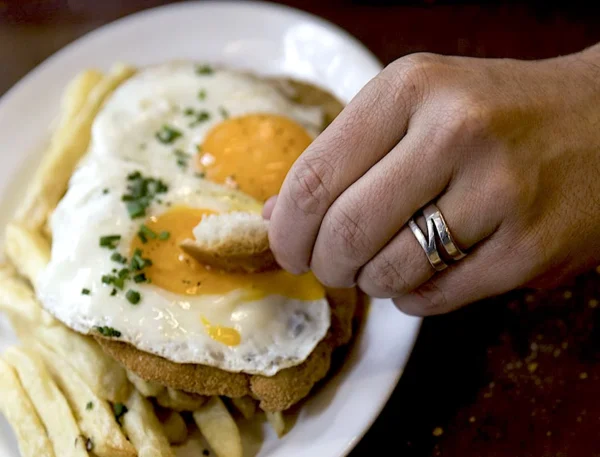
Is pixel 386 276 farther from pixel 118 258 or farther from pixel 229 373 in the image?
pixel 118 258

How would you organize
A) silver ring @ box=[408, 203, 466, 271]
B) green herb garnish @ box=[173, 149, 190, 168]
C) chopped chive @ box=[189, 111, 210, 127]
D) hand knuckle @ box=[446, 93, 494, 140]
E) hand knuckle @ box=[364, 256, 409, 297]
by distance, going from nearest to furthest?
hand knuckle @ box=[446, 93, 494, 140], silver ring @ box=[408, 203, 466, 271], hand knuckle @ box=[364, 256, 409, 297], green herb garnish @ box=[173, 149, 190, 168], chopped chive @ box=[189, 111, 210, 127]

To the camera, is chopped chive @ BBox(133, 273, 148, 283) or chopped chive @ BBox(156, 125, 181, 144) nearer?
chopped chive @ BBox(133, 273, 148, 283)

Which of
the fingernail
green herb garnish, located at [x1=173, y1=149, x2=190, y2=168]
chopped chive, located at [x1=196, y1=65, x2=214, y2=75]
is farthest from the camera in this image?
chopped chive, located at [x1=196, y1=65, x2=214, y2=75]

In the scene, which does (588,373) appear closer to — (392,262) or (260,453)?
(392,262)

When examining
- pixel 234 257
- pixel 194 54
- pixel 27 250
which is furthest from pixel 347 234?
pixel 194 54

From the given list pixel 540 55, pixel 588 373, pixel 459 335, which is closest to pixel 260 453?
pixel 459 335

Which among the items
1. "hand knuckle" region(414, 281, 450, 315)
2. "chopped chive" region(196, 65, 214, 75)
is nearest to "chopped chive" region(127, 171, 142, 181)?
"chopped chive" region(196, 65, 214, 75)

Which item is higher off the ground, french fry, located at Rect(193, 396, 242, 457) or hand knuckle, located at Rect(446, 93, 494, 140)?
hand knuckle, located at Rect(446, 93, 494, 140)

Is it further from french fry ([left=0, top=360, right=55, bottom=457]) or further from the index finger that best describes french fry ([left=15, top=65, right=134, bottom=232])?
the index finger
